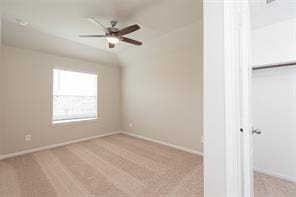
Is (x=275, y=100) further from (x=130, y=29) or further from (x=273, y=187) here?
(x=130, y=29)

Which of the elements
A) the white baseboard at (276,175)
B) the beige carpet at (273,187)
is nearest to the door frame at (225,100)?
the beige carpet at (273,187)

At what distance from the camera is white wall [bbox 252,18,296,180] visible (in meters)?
2.04

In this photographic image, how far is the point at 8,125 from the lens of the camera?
294 centimetres

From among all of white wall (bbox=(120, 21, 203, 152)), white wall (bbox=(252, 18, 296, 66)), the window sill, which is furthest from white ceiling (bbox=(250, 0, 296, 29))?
the window sill

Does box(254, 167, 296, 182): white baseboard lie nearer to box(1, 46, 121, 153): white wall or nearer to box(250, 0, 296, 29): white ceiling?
box(250, 0, 296, 29): white ceiling

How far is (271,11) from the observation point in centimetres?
184

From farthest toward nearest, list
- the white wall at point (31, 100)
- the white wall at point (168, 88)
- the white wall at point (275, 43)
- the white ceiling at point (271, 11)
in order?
the white wall at point (168, 88), the white wall at point (31, 100), the white wall at point (275, 43), the white ceiling at point (271, 11)

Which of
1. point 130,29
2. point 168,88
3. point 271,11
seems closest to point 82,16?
point 130,29

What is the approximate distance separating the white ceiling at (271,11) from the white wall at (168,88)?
0.90 m

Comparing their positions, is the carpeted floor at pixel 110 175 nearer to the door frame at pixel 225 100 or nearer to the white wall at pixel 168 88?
the white wall at pixel 168 88

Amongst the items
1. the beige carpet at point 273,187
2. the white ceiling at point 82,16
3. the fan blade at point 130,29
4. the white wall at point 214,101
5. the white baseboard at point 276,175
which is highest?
the white ceiling at point 82,16

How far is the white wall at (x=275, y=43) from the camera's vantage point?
1.99 metres

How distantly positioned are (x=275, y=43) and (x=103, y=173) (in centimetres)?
339

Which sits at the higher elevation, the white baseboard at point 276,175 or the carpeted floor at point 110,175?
the white baseboard at point 276,175
